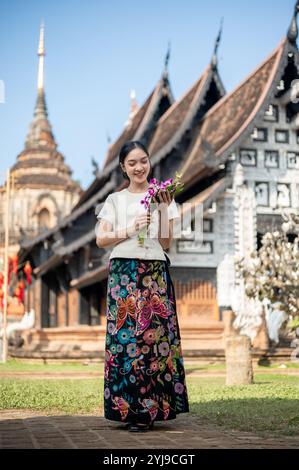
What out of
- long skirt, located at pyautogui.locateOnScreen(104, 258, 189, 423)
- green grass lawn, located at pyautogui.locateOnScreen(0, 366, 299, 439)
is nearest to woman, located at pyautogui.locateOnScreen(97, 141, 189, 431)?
long skirt, located at pyautogui.locateOnScreen(104, 258, 189, 423)

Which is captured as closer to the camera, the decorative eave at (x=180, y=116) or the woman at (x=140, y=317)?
the woman at (x=140, y=317)

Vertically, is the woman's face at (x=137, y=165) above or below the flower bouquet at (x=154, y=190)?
above

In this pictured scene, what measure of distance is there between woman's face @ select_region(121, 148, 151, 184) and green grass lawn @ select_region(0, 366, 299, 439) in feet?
5.08

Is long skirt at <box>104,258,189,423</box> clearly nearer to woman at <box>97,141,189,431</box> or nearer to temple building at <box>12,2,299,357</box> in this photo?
woman at <box>97,141,189,431</box>

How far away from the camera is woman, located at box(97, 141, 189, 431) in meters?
4.09

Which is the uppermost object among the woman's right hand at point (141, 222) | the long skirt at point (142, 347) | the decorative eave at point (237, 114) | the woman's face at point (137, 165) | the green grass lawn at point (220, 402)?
the decorative eave at point (237, 114)

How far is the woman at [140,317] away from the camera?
4094 mm

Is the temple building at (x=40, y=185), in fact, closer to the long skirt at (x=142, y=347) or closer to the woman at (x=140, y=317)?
the woman at (x=140, y=317)

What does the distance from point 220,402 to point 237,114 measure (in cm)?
1299

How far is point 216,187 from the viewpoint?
1702 centimetres

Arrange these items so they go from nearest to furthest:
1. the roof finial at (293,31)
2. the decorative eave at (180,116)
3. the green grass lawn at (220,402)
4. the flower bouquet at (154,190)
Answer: the flower bouquet at (154,190)
the green grass lawn at (220,402)
the roof finial at (293,31)
the decorative eave at (180,116)

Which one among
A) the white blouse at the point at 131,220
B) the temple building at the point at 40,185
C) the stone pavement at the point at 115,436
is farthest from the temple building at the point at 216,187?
the temple building at the point at 40,185

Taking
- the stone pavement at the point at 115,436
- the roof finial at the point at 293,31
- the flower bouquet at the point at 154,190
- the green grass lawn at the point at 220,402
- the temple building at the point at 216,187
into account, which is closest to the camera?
the stone pavement at the point at 115,436
